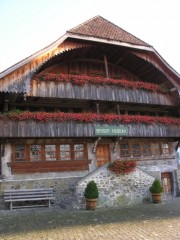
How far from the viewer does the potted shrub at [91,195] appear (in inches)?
491

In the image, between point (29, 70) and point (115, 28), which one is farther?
point (115, 28)

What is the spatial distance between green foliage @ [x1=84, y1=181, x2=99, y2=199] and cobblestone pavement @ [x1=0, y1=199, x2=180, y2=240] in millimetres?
1443

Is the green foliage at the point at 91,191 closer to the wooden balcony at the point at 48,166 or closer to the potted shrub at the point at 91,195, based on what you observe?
the potted shrub at the point at 91,195

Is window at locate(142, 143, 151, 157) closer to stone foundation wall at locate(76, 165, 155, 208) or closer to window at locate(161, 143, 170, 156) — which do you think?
window at locate(161, 143, 170, 156)

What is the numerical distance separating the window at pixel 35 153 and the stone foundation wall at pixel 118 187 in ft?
11.8

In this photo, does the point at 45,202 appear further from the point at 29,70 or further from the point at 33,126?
the point at 29,70

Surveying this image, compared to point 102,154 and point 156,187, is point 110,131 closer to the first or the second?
point 102,154

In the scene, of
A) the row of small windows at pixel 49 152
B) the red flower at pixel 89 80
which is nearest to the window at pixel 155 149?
the red flower at pixel 89 80

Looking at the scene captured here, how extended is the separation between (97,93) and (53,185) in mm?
6128

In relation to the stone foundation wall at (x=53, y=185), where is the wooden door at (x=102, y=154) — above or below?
above

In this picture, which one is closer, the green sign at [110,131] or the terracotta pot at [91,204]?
the terracotta pot at [91,204]

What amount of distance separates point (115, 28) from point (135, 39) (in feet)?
5.43

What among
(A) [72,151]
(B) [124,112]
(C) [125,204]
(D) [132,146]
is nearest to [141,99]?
(B) [124,112]

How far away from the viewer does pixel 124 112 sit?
19.5 m
